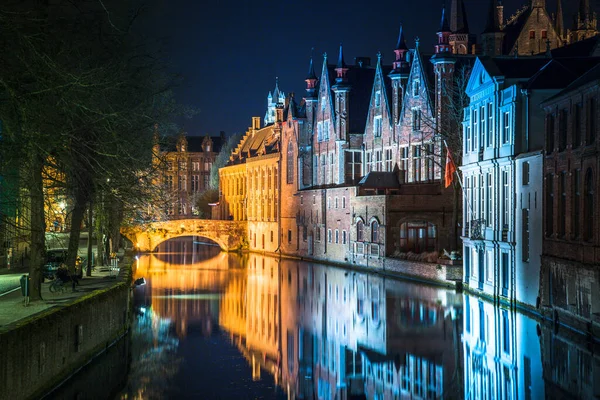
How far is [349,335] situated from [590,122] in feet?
36.6

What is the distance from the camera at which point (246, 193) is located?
10181cm

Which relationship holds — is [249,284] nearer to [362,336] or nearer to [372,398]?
[362,336]

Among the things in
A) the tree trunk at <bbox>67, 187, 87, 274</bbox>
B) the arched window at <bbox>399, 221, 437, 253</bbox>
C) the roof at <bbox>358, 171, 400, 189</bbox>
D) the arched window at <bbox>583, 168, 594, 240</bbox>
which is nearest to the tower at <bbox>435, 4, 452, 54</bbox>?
the roof at <bbox>358, 171, 400, 189</bbox>

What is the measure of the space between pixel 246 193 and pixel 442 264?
184ft

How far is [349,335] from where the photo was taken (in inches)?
1300

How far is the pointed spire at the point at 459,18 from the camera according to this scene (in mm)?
79875

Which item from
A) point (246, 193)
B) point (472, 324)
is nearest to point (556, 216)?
point (472, 324)

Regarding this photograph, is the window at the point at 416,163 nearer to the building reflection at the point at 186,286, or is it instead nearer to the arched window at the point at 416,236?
the arched window at the point at 416,236

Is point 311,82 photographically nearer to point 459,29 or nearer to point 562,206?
point 459,29

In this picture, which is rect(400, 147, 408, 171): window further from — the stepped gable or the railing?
the railing

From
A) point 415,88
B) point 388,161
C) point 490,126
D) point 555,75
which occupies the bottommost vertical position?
point 388,161

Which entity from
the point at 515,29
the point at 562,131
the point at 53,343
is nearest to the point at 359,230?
the point at 515,29

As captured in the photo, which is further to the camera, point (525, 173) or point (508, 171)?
point (508, 171)

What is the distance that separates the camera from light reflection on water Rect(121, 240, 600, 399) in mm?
23781
